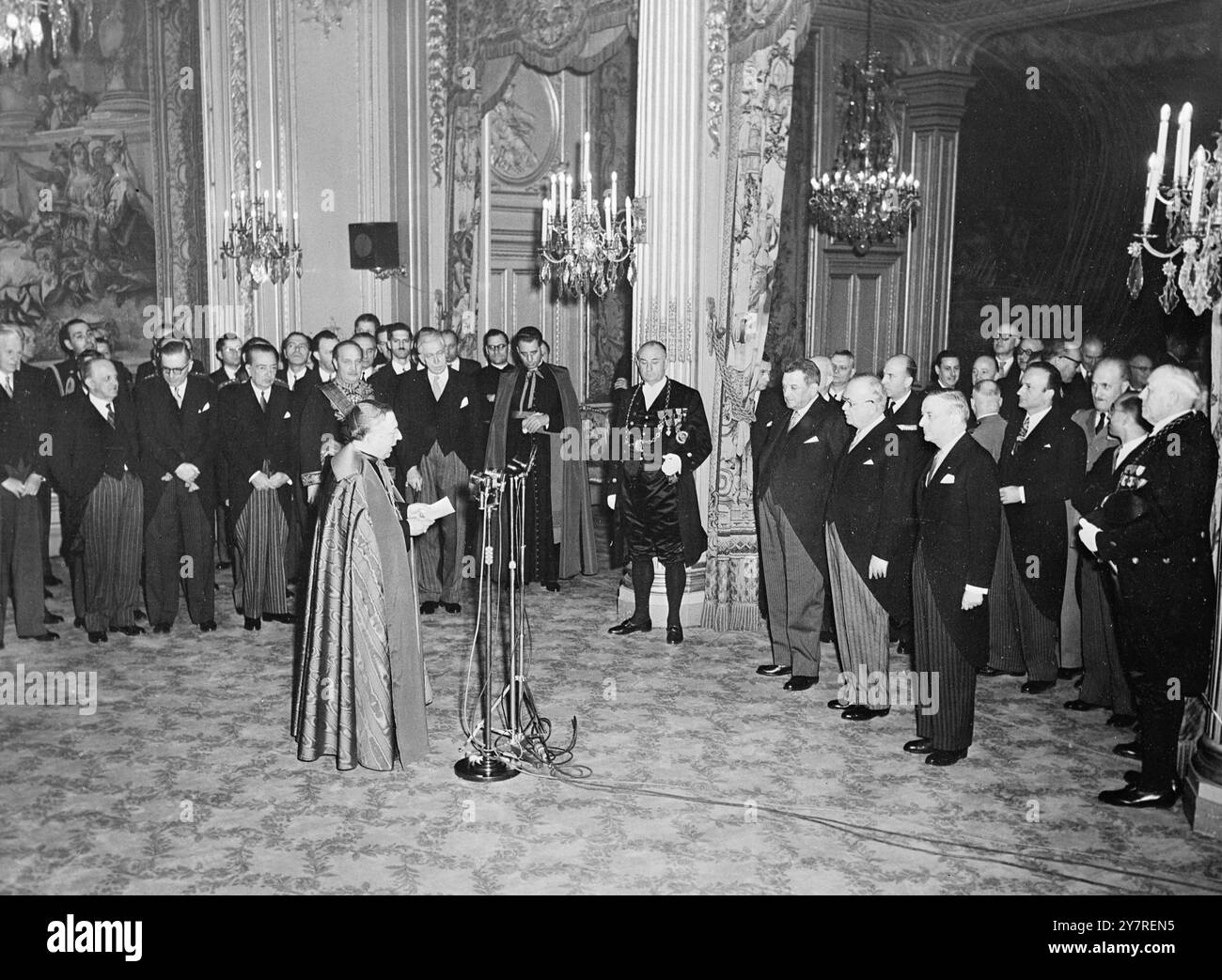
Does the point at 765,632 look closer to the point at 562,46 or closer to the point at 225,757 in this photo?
the point at 225,757

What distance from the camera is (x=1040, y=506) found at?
6469 millimetres

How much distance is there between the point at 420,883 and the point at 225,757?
64.2 inches

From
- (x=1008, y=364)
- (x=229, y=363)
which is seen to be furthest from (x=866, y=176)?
(x=229, y=363)

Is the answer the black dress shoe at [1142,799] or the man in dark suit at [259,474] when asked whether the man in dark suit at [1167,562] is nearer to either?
the black dress shoe at [1142,799]

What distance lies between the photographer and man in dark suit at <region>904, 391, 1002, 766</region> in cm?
537

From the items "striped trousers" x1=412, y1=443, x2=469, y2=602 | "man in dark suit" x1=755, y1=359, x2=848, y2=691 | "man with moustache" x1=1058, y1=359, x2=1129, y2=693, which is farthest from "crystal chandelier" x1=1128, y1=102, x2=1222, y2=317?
"striped trousers" x1=412, y1=443, x2=469, y2=602

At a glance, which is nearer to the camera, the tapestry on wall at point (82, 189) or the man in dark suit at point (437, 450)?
the man in dark suit at point (437, 450)

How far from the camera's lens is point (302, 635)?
17.8ft

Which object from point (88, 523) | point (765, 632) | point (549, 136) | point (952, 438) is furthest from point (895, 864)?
point (549, 136)

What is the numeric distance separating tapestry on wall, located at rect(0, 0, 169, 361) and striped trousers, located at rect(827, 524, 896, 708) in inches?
285

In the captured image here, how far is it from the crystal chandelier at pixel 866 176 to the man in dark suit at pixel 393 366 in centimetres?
460

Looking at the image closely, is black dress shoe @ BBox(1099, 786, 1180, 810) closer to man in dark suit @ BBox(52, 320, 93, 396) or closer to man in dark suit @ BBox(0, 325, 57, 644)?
man in dark suit @ BBox(0, 325, 57, 644)

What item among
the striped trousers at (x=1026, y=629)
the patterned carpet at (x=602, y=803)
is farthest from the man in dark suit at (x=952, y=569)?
the striped trousers at (x=1026, y=629)

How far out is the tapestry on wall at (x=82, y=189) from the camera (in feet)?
32.8
